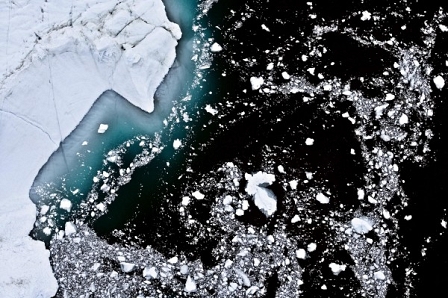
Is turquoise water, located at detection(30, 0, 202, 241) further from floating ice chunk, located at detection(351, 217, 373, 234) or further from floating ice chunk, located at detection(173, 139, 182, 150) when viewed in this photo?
floating ice chunk, located at detection(351, 217, 373, 234)

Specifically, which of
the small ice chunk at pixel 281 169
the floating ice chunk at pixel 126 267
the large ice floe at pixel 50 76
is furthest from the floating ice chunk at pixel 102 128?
the small ice chunk at pixel 281 169


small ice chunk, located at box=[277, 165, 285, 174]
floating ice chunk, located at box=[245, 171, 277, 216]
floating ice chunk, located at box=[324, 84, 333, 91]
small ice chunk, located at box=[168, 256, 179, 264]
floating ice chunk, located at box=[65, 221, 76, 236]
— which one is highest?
floating ice chunk, located at box=[324, 84, 333, 91]

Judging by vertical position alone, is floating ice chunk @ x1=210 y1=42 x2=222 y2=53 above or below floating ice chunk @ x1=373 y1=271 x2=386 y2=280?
above

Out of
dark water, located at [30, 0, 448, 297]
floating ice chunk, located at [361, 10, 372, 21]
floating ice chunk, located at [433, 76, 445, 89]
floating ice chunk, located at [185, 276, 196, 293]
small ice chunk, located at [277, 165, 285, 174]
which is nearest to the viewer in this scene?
floating ice chunk, located at [185, 276, 196, 293]

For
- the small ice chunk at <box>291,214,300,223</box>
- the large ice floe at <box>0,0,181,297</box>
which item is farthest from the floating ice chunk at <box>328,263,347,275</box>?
the large ice floe at <box>0,0,181,297</box>

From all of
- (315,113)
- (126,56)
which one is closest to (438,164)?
(315,113)

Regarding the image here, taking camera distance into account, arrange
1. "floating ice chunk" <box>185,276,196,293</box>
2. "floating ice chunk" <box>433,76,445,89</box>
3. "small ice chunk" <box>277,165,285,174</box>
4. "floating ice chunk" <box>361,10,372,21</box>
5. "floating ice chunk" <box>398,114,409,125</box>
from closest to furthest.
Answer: "floating ice chunk" <box>185,276,196,293</box> < "small ice chunk" <box>277,165,285,174</box> < "floating ice chunk" <box>398,114,409,125</box> < "floating ice chunk" <box>433,76,445,89</box> < "floating ice chunk" <box>361,10,372,21</box>

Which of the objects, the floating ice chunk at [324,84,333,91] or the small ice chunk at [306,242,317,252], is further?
the floating ice chunk at [324,84,333,91]
